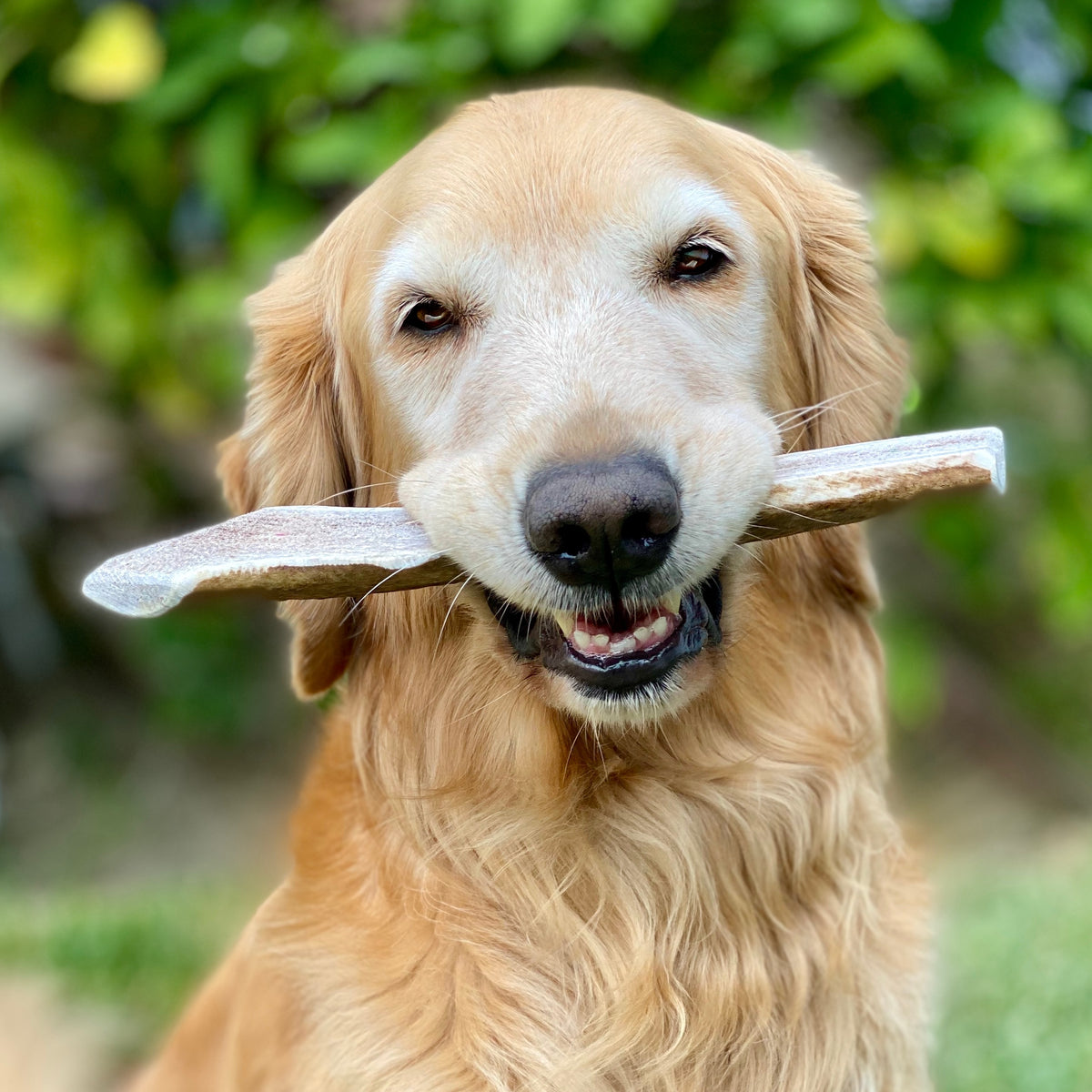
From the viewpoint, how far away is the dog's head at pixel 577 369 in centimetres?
212

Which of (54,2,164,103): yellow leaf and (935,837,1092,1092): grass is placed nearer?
(935,837,1092,1092): grass

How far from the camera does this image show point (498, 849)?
249cm

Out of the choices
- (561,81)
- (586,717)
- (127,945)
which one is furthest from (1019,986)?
(561,81)

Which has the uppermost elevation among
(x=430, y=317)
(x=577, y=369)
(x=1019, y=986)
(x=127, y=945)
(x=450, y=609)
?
(x=430, y=317)

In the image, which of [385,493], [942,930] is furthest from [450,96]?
[942,930]

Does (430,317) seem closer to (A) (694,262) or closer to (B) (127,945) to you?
(A) (694,262)

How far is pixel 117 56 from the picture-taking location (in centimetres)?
479

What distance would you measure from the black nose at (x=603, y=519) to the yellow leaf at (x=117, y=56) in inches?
140

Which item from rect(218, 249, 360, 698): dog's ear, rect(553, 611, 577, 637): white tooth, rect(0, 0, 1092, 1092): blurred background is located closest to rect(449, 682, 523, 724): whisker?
rect(553, 611, 577, 637): white tooth

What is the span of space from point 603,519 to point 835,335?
3.43 ft

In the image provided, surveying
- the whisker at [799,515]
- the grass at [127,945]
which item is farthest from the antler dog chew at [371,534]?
the grass at [127,945]

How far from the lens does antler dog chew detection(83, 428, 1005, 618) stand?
2053 millimetres

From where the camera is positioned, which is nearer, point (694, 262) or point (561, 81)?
point (694, 262)

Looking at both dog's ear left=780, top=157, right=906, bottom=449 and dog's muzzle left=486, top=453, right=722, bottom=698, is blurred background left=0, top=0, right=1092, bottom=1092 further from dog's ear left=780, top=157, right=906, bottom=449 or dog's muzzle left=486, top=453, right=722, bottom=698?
dog's muzzle left=486, top=453, right=722, bottom=698
